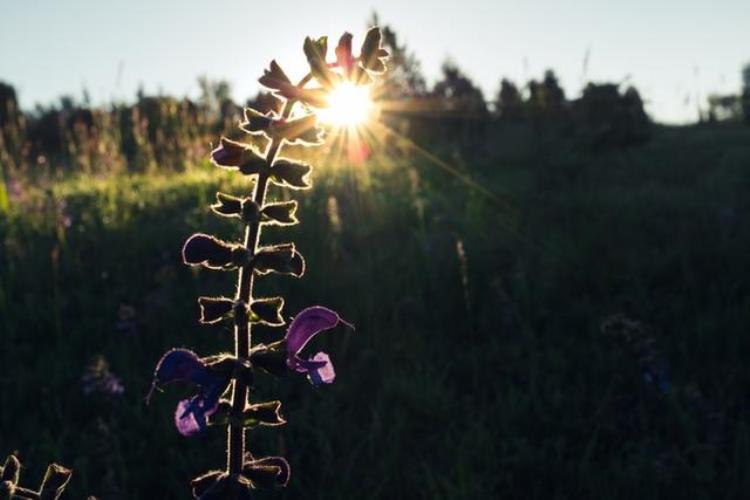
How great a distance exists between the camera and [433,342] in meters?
4.25

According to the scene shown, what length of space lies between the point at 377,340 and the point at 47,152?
17255mm

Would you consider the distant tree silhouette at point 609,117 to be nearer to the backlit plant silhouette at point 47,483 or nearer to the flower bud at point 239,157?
the flower bud at point 239,157

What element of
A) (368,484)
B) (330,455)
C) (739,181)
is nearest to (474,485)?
(368,484)

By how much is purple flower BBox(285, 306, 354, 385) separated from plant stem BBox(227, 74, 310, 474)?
11 centimetres

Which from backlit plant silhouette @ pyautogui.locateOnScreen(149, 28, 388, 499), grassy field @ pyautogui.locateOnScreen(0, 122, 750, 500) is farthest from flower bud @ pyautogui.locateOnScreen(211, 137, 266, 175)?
grassy field @ pyautogui.locateOnScreen(0, 122, 750, 500)

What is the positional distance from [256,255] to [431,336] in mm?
3174

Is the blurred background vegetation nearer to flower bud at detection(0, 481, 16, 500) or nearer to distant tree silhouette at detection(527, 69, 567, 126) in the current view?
flower bud at detection(0, 481, 16, 500)

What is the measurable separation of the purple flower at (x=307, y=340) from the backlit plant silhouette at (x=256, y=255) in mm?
20

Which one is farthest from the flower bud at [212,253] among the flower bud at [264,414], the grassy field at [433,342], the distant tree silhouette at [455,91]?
the distant tree silhouette at [455,91]

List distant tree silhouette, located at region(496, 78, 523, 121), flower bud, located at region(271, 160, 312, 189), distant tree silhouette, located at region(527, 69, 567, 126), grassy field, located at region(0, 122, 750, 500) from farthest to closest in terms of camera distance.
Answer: distant tree silhouette, located at region(496, 78, 523, 121), distant tree silhouette, located at region(527, 69, 567, 126), grassy field, located at region(0, 122, 750, 500), flower bud, located at region(271, 160, 312, 189)

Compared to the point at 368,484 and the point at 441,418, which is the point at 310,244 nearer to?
the point at 441,418

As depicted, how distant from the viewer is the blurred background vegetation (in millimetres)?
3201

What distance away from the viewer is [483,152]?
1185cm

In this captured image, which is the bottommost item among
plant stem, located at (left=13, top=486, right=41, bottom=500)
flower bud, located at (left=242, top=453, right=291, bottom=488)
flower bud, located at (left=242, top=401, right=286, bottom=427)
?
flower bud, located at (left=242, top=453, right=291, bottom=488)
